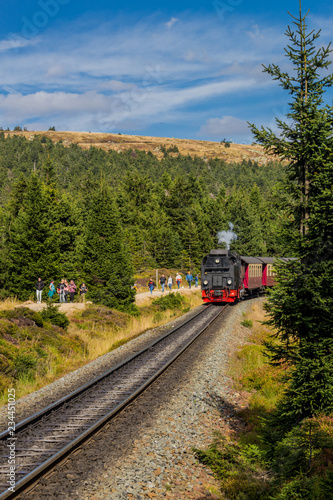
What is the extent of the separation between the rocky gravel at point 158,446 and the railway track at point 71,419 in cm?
20

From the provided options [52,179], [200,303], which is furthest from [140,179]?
[200,303]

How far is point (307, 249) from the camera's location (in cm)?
666

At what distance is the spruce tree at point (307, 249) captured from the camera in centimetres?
629

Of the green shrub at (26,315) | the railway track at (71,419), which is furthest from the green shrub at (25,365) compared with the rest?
the green shrub at (26,315)

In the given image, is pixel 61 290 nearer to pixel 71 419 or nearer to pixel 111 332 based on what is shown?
pixel 111 332

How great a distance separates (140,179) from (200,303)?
53.9 meters

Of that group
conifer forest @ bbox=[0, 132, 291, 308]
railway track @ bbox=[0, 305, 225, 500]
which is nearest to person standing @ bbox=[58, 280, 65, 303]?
conifer forest @ bbox=[0, 132, 291, 308]

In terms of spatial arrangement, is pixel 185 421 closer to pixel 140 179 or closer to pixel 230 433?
pixel 230 433

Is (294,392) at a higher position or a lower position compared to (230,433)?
higher

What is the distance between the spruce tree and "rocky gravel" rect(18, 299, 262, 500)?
207 centimetres

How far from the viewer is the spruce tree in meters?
6.29

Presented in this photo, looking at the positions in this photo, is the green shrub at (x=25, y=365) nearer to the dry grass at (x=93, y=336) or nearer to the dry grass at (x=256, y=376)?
the dry grass at (x=93, y=336)

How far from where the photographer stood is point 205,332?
63.6 ft

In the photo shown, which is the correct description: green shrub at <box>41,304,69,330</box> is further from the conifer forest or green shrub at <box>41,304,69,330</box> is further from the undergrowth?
the undergrowth
